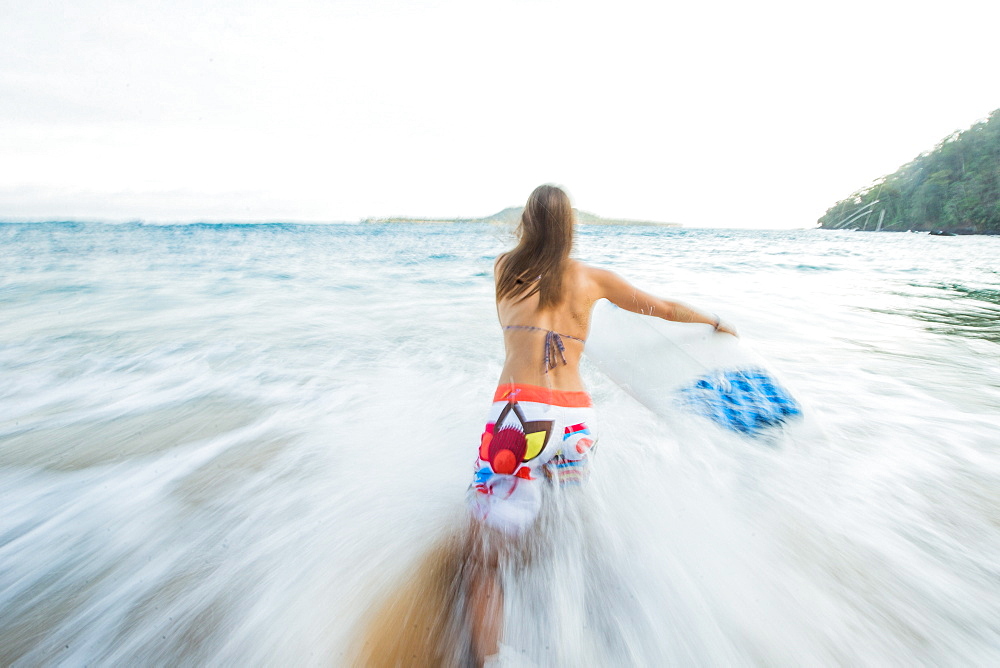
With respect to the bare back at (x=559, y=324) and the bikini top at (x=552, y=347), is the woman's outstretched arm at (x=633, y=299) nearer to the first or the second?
the bare back at (x=559, y=324)

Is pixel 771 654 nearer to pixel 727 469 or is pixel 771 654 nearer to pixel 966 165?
pixel 727 469

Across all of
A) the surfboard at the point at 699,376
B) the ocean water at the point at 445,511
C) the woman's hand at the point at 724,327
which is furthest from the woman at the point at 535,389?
the surfboard at the point at 699,376

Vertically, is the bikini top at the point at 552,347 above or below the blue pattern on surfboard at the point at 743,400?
above

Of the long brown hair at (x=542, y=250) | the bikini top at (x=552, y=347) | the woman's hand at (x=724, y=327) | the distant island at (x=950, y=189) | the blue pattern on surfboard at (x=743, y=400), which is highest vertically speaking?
the distant island at (x=950, y=189)

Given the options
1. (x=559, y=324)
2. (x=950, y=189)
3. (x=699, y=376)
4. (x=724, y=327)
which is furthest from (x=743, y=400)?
(x=950, y=189)

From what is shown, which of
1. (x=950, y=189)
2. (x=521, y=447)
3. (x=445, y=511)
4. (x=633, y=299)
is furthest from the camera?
(x=950, y=189)

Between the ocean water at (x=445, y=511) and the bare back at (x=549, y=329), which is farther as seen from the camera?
the bare back at (x=549, y=329)

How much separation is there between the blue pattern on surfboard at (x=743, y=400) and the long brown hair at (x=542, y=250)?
142cm

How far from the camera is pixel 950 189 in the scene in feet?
129

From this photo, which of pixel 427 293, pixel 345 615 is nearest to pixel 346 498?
pixel 345 615

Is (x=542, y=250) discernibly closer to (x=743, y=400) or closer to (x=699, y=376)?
(x=699, y=376)

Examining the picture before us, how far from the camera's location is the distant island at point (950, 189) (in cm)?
3647

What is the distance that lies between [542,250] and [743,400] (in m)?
1.64

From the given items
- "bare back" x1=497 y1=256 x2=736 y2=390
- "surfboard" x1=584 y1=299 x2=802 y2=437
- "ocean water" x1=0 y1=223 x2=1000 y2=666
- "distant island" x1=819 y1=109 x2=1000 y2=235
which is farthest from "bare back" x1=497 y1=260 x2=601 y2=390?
"distant island" x1=819 y1=109 x2=1000 y2=235
